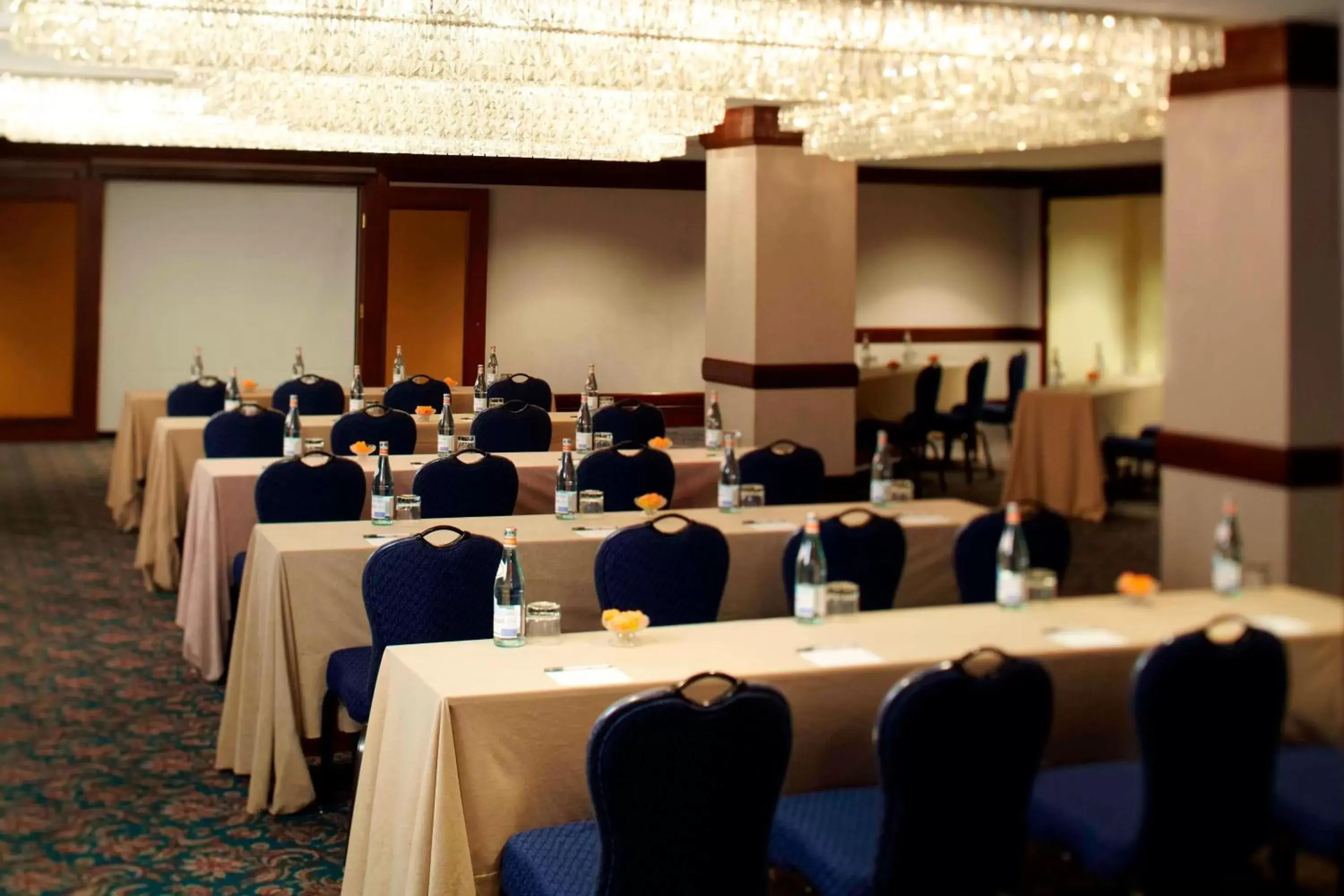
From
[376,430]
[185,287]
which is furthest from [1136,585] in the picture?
[185,287]

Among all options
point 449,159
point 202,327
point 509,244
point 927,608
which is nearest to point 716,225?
point 449,159

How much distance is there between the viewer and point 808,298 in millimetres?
10578

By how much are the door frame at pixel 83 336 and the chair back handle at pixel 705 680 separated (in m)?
14.2

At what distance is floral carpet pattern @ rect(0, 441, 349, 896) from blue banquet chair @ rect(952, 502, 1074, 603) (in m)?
2.61

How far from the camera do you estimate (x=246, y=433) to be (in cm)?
→ 866

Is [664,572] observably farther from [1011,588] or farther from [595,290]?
[1011,588]

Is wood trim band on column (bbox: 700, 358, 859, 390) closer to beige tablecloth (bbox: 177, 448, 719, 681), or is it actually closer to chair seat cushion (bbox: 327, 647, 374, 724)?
beige tablecloth (bbox: 177, 448, 719, 681)

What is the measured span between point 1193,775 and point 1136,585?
378 millimetres

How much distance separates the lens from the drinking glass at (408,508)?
21.8ft

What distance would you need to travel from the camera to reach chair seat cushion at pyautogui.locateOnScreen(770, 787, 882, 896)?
120 inches

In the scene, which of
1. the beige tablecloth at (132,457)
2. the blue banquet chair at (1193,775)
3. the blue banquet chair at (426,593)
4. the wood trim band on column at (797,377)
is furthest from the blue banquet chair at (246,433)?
the blue banquet chair at (1193,775)

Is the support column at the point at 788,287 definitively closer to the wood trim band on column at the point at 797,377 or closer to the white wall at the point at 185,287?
the wood trim band on column at the point at 797,377

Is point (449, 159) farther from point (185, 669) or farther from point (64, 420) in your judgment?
point (64, 420)

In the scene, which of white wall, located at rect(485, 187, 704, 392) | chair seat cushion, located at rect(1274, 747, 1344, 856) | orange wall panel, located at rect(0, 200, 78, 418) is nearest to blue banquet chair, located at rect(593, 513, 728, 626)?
white wall, located at rect(485, 187, 704, 392)
